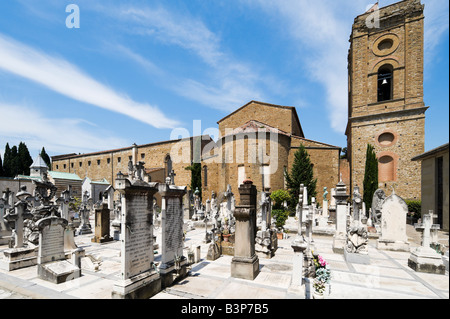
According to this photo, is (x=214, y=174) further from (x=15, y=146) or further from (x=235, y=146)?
(x=15, y=146)

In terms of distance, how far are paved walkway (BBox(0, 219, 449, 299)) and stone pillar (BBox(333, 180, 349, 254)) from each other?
147 cm

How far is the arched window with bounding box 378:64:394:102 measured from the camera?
891 inches

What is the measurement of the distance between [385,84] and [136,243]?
2918 centimetres

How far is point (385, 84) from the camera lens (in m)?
23.5

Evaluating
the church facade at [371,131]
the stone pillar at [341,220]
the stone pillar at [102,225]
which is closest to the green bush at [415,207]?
the church facade at [371,131]

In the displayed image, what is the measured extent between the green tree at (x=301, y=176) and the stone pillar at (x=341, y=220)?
589 inches

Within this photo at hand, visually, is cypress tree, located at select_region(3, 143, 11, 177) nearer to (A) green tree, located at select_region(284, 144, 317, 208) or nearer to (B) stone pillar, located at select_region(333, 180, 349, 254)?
(A) green tree, located at select_region(284, 144, 317, 208)

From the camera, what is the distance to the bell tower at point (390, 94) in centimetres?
2081

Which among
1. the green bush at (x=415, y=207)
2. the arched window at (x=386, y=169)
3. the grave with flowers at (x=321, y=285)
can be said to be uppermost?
the arched window at (x=386, y=169)

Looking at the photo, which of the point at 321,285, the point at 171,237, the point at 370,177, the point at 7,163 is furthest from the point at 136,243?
the point at 7,163

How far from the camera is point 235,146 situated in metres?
25.2

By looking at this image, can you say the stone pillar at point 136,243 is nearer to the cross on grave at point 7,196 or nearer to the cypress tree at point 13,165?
the cross on grave at point 7,196

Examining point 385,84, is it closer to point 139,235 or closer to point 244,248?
point 244,248
